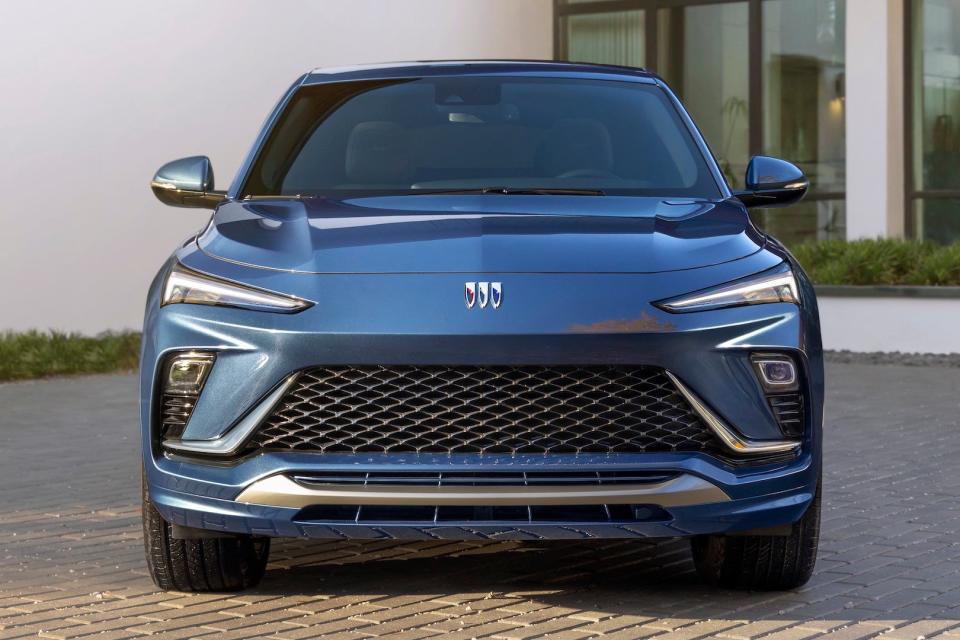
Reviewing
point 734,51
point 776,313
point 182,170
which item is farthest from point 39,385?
point 734,51

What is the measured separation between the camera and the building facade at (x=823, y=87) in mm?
17516

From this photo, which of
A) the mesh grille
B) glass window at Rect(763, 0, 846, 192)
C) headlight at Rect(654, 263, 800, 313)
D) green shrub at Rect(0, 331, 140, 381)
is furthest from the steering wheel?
glass window at Rect(763, 0, 846, 192)

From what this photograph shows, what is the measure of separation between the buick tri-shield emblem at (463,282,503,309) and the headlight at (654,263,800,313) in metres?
0.42

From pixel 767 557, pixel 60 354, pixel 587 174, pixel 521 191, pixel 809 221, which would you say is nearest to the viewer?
pixel 767 557

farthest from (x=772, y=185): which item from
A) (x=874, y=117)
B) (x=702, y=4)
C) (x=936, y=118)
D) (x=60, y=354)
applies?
(x=702, y=4)

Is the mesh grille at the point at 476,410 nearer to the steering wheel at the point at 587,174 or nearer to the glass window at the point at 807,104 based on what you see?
the steering wheel at the point at 587,174

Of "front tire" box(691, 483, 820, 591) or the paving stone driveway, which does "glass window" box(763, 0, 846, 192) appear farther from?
"front tire" box(691, 483, 820, 591)

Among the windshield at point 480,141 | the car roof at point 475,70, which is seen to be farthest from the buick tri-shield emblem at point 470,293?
the car roof at point 475,70

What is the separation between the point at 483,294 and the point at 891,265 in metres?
10.6

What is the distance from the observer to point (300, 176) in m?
5.59

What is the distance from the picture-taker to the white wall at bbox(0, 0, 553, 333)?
13469mm

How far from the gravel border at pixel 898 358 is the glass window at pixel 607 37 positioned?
7.21 meters

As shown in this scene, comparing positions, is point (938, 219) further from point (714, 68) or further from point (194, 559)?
point (194, 559)

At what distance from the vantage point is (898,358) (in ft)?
43.5
